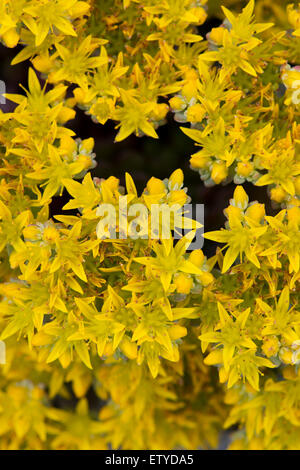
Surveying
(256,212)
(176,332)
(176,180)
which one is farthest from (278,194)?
(176,332)

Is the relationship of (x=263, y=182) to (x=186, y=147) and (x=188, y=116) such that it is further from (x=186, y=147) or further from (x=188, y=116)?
(x=186, y=147)

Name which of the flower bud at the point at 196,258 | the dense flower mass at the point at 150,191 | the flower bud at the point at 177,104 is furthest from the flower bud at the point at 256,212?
the flower bud at the point at 177,104

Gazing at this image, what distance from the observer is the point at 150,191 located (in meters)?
1.09

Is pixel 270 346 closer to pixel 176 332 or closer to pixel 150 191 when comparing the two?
pixel 176 332

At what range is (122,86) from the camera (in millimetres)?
1183

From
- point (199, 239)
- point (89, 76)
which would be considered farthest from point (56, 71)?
point (199, 239)

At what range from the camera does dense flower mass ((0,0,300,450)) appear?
109cm

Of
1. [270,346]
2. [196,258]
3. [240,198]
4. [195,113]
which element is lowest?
[270,346]

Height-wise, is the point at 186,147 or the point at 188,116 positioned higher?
the point at 186,147

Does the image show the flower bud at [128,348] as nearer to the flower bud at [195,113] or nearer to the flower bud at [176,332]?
the flower bud at [176,332]

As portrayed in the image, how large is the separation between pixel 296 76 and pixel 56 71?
453 millimetres

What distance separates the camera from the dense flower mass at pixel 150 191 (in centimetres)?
109

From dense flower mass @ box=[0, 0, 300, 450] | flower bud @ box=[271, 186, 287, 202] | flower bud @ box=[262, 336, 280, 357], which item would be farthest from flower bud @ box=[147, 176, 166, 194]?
flower bud @ box=[262, 336, 280, 357]

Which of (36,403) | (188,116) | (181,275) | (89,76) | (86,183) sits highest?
(89,76)
